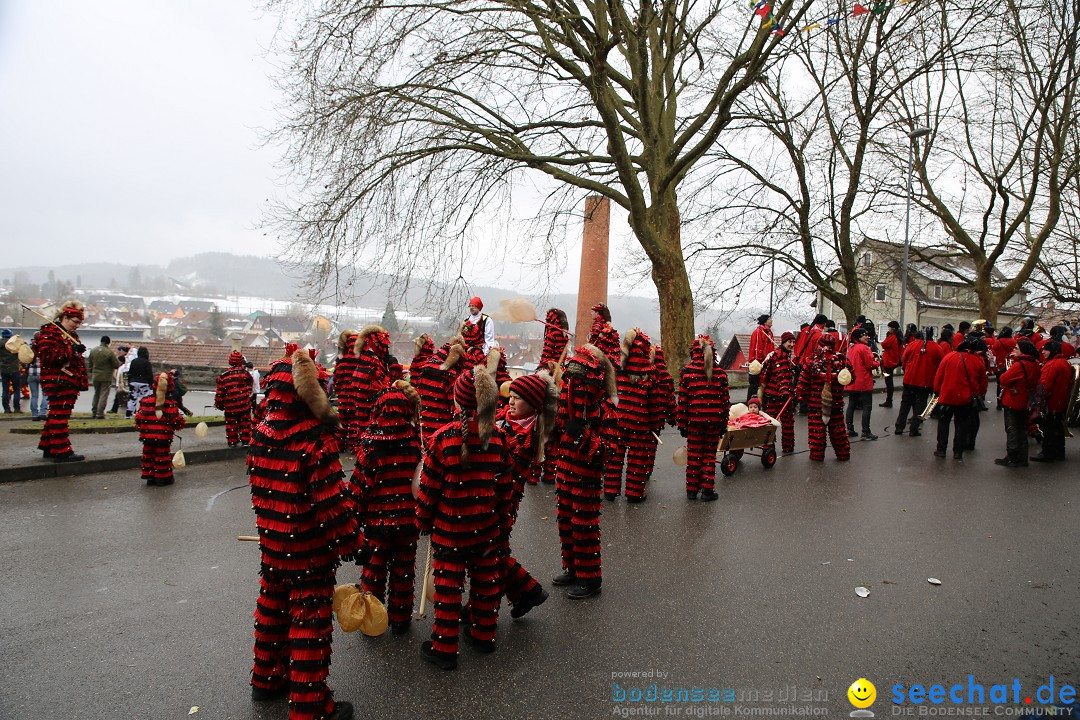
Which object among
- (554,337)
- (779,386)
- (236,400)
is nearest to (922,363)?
(779,386)

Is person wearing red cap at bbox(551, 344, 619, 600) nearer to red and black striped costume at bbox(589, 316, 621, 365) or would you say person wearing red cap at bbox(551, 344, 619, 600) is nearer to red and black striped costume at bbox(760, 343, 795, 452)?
red and black striped costume at bbox(589, 316, 621, 365)

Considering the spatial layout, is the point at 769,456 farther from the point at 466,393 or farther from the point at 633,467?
the point at 466,393

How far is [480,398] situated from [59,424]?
7.95 meters

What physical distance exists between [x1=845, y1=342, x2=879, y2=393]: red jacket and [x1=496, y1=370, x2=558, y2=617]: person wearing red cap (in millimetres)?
9468

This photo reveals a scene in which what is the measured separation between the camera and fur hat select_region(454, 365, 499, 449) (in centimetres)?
371

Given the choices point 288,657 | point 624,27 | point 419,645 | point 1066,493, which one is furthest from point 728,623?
point 624,27

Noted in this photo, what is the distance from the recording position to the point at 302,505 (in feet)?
Result: 10.7

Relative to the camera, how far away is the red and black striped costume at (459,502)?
3773 mm

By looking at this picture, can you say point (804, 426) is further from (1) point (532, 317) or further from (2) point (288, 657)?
(2) point (288, 657)

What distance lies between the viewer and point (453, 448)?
3.78 meters

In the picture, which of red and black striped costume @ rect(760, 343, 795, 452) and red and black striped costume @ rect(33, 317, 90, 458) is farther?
red and black striped costume @ rect(760, 343, 795, 452)

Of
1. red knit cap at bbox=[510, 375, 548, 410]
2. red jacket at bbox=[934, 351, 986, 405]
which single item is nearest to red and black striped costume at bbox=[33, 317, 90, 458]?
red knit cap at bbox=[510, 375, 548, 410]

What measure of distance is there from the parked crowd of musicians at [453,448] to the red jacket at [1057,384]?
0.08ft

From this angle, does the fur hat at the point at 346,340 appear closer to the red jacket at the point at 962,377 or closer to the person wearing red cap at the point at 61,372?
the person wearing red cap at the point at 61,372
